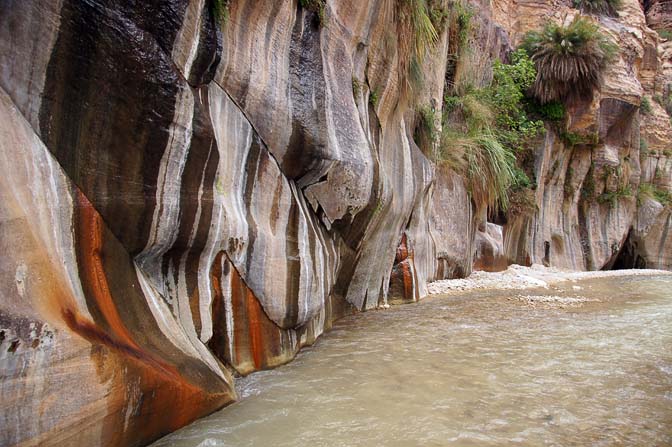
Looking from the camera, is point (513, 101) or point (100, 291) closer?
point (100, 291)

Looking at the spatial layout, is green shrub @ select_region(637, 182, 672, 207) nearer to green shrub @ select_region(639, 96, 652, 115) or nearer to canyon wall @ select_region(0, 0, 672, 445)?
green shrub @ select_region(639, 96, 652, 115)

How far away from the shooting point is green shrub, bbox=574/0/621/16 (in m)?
14.5

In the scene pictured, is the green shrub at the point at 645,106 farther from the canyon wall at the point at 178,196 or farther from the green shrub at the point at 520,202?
the canyon wall at the point at 178,196

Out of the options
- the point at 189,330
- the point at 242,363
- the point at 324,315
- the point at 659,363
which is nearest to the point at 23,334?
the point at 189,330

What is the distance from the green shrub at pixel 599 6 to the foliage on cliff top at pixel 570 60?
10.1ft

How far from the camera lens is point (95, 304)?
175 centimetres

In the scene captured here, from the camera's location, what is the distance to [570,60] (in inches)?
458

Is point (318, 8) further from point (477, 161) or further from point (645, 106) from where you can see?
point (645, 106)

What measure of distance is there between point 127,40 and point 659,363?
3.62m

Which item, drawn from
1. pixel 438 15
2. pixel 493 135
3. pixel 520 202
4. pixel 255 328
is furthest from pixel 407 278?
pixel 520 202

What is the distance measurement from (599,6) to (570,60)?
4816mm

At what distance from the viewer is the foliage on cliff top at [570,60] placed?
11.6 meters

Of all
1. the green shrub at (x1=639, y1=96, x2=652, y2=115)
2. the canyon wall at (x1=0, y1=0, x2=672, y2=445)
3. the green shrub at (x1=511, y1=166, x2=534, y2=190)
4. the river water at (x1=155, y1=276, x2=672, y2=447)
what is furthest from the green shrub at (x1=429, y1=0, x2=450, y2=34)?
the green shrub at (x1=639, y1=96, x2=652, y2=115)

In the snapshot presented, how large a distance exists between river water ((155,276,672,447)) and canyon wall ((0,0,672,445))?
0.88ft
